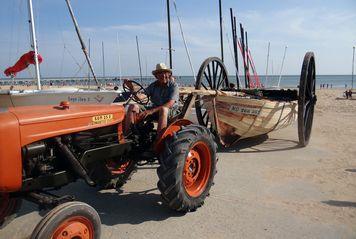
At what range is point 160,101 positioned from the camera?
5336 millimetres

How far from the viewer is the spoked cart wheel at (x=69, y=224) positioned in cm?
298

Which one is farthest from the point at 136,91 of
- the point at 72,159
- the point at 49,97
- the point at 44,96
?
the point at 49,97

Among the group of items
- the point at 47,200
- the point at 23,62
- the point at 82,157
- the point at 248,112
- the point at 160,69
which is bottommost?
the point at 47,200

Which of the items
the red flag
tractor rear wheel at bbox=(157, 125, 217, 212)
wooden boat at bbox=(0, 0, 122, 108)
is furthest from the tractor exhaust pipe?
the red flag

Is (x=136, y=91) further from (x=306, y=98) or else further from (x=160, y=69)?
(x=306, y=98)

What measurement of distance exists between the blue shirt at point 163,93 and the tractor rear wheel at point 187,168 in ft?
1.83

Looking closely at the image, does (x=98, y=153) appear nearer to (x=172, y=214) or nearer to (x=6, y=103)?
(x=172, y=214)

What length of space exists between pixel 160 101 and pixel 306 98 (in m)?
4.78

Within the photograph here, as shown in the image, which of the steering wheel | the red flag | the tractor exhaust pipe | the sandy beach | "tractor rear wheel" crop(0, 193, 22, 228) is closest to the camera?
the tractor exhaust pipe

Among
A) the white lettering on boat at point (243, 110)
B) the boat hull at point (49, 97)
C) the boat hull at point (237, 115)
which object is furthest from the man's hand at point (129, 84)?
the boat hull at point (49, 97)

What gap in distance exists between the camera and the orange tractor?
3.11 metres

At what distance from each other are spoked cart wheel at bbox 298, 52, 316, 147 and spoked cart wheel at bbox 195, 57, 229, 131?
6.23 feet

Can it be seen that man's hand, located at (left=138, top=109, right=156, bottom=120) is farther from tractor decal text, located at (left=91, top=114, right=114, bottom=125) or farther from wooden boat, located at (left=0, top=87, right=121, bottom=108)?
wooden boat, located at (left=0, top=87, right=121, bottom=108)

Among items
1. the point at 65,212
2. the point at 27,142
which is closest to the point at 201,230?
the point at 65,212
